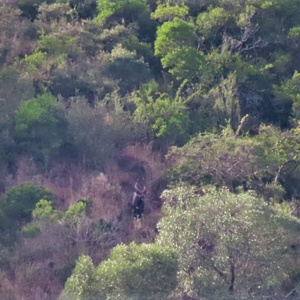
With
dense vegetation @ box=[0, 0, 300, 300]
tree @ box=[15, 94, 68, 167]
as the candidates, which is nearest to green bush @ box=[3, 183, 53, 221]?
dense vegetation @ box=[0, 0, 300, 300]

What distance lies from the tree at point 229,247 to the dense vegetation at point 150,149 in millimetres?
24

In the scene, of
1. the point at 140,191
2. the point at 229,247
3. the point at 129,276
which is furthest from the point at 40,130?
the point at 229,247

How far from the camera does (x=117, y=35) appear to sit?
18.7 m

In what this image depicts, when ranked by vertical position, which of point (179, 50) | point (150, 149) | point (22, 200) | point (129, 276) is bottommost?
point (150, 149)

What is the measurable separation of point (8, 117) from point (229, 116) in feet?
20.9

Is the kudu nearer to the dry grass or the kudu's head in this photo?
the kudu's head

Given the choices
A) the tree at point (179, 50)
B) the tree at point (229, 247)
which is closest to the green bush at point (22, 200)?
the tree at point (229, 247)

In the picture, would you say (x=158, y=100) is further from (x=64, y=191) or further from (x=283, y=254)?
(x=283, y=254)

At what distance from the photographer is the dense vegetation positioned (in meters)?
9.12

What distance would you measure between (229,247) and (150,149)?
5862 millimetres

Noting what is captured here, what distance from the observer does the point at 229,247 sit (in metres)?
9.09

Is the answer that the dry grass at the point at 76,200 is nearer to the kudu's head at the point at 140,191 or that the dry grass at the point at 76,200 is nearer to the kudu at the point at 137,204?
the kudu at the point at 137,204

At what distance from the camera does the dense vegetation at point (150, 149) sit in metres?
9.12

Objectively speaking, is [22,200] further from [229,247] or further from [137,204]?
[229,247]
